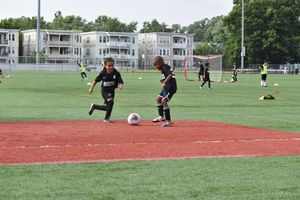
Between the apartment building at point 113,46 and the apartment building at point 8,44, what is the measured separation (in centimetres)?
1568

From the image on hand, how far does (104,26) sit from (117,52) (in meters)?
33.2

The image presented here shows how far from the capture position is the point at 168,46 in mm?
153750

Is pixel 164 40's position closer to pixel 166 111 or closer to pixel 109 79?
pixel 109 79

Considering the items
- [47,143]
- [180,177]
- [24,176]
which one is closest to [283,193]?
[180,177]

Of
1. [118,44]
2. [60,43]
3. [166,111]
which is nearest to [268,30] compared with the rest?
[118,44]

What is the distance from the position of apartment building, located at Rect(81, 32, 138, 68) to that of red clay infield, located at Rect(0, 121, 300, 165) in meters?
123

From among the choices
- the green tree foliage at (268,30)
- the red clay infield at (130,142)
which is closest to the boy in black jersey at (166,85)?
the red clay infield at (130,142)

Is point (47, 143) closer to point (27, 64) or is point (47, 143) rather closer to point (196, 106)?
point (196, 106)

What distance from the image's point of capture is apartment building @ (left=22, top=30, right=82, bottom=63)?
136 m

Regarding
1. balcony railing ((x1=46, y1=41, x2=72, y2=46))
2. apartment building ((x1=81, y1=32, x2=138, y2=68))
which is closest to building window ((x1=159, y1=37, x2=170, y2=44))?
apartment building ((x1=81, y1=32, x2=138, y2=68))

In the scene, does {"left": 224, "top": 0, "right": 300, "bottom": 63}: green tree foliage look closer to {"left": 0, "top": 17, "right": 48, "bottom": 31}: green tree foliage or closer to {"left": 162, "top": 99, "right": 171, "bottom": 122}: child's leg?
{"left": 0, "top": 17, "right": 48, "bottom": 31}: green tree foliage

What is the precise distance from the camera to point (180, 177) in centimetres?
848

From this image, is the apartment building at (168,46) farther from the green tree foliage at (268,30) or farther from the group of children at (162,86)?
the group of children at (162,86)

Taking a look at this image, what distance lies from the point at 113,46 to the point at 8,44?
2335cm
